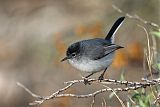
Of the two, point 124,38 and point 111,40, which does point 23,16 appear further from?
point 111,40

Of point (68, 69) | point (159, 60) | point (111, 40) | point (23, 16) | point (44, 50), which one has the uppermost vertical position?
point (23, 16)

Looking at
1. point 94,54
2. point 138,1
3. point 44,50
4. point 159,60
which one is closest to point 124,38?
point 138,1

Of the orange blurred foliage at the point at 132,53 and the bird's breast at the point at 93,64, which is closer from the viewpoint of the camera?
the bird's breast at the point at 93,64

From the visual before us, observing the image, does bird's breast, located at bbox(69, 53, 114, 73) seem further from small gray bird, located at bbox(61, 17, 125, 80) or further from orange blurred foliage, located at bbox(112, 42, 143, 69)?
orange blurred foliage, located at bbox(112, 42, 143, 69)

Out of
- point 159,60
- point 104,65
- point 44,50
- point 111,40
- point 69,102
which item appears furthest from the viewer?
point 44,50

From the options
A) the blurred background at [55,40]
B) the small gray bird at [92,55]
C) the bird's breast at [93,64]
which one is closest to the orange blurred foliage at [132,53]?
the blurred background at [55,40]

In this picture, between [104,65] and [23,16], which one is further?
[23,16]

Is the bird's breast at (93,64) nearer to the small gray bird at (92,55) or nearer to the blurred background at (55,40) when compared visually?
the small gray bird at (92,55)
